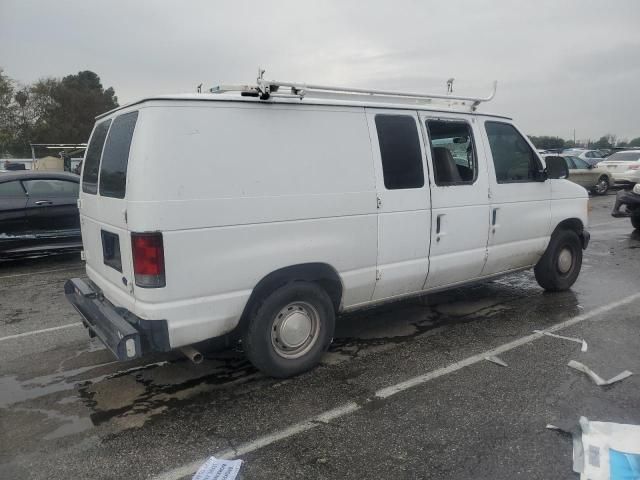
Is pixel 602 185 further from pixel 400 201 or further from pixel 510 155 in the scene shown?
pixel 400 201

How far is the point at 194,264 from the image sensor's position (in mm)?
3277

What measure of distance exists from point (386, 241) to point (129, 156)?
2.14 metres

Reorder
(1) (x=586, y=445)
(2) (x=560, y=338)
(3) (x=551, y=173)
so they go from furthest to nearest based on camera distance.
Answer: (3) (x=551, y=173), (2) (x=560, y=338), (1) (x=586, y=445)

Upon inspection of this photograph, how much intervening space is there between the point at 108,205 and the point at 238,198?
0.99m

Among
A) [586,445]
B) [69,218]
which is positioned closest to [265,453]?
[586,445]

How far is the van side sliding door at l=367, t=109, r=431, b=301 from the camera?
13.8 feet

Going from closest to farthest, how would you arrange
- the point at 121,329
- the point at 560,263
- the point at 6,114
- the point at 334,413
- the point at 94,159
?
1. the point at 121,329
2. the point at 334,413
3. the point at 94,159
4. the point at 560,263
5. the point at 6,114

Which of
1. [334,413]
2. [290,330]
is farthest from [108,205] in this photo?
[334,413]

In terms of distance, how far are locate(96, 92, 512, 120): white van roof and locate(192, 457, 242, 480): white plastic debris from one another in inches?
88.2

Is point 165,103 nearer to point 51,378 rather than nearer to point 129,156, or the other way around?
point 129,156

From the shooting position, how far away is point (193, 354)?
3.40 m

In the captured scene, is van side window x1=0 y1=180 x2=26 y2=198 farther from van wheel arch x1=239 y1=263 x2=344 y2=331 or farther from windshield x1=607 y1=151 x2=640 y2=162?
windshield x1=607 y1=151 x2=640 y2=162

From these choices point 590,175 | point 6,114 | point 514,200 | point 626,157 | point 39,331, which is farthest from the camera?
point 6,114

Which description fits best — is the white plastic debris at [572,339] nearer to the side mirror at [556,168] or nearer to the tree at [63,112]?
the side mirror at [556,168]
